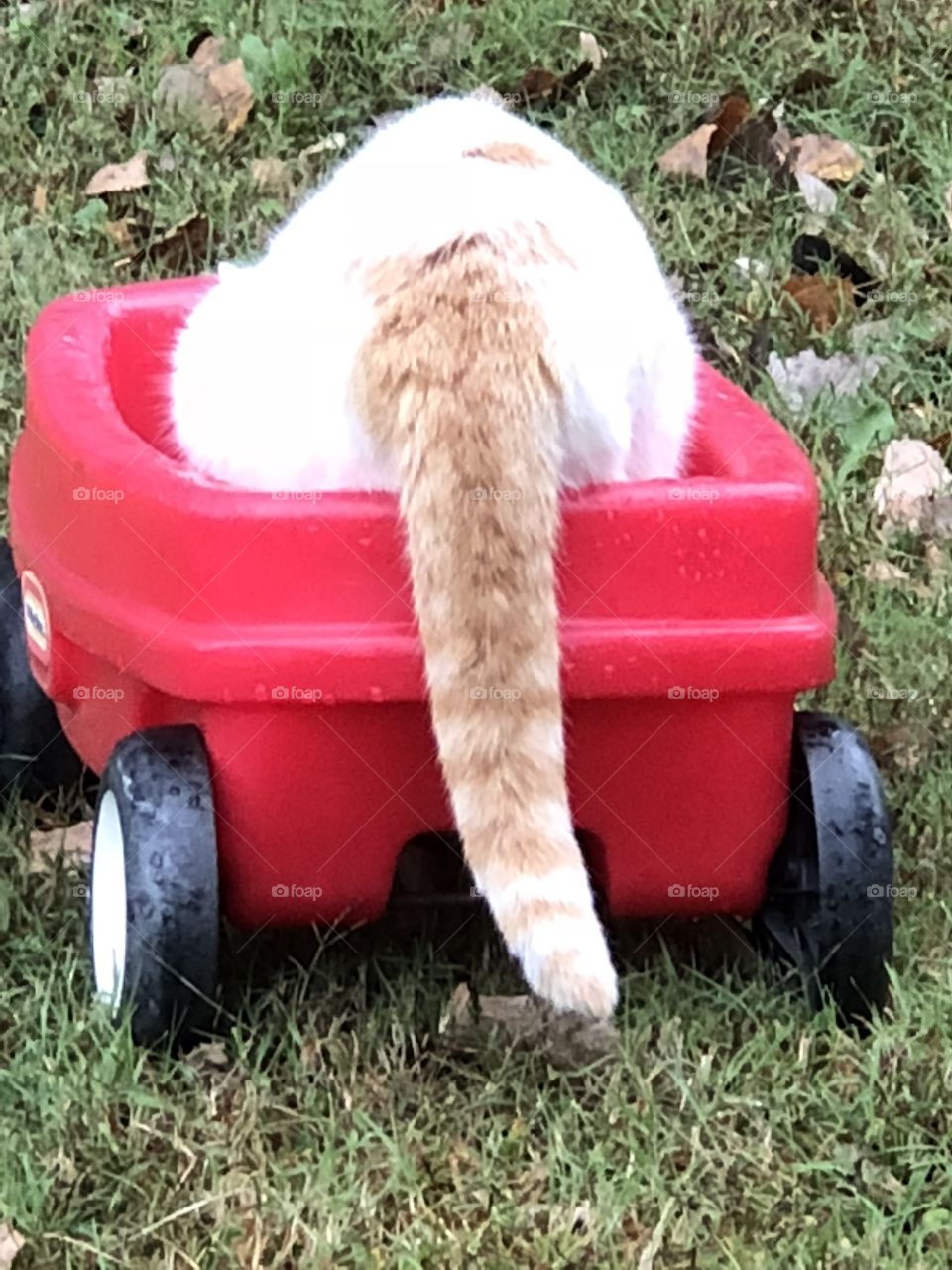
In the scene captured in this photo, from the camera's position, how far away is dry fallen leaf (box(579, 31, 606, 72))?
372cm

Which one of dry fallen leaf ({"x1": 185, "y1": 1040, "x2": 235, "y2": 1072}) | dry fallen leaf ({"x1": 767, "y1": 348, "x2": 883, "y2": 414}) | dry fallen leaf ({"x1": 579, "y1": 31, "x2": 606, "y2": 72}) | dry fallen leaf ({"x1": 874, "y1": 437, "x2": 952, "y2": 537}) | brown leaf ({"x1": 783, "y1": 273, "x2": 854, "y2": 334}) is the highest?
dry fallen leaf ({"x1": 579, "y1": 31, "x2": 606, "y2": 72})

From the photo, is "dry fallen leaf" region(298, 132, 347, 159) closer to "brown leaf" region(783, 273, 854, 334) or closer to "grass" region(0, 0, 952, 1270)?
"brown leaf" region(783, 273, 854, 334)

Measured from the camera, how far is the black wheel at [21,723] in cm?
225

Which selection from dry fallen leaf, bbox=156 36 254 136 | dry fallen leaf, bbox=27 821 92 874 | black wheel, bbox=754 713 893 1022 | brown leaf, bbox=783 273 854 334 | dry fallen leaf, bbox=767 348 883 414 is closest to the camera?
black wheel, bbox=754 713 893 1022

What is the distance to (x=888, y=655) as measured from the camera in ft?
8.10

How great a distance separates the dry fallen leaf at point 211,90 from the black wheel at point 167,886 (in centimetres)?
222

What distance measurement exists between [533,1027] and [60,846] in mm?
647

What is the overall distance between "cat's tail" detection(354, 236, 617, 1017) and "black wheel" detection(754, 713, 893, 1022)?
0.96 feet

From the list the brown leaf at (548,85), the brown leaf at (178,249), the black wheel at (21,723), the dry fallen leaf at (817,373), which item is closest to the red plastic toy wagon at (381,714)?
the black wheel at (21,723)

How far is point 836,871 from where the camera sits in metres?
1.79

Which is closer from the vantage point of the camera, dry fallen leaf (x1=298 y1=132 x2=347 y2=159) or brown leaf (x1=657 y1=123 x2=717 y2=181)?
brown leaf (x1=657 y1=123 x2=717 y2=181)

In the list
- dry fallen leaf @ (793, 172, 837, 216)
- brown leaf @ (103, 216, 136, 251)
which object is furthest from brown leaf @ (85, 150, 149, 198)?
dry fallen leaf @ (793, 172, 837, 216)

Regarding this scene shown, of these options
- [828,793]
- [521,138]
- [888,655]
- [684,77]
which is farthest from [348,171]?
[684,77]

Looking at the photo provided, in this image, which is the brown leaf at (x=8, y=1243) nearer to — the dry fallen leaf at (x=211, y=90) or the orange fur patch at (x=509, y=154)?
the orange fur patch at (x=509, y=154)
